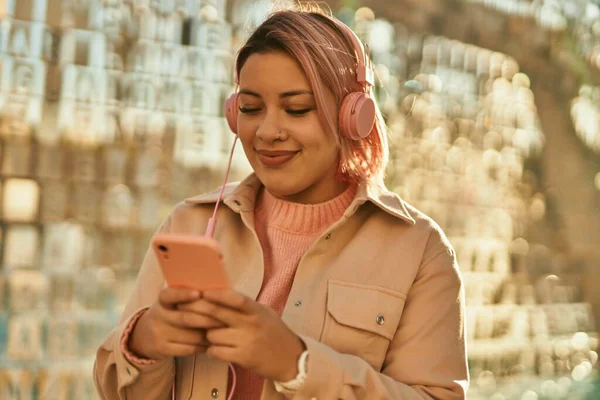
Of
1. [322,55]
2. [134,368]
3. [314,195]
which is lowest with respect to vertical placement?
[134,368]

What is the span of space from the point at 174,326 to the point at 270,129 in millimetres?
361

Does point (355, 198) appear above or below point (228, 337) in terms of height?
above

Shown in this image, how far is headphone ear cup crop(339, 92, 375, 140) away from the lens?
5.00ft

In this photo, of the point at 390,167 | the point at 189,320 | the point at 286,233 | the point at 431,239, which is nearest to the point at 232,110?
the point at 286,233

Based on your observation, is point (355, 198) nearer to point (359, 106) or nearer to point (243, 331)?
point (359, 106)

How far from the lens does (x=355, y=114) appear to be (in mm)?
1521

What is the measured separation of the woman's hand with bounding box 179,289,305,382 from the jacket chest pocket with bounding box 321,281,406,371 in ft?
0.69

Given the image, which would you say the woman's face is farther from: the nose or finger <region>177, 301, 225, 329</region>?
finger <region>177, 301, 225, 329</region>

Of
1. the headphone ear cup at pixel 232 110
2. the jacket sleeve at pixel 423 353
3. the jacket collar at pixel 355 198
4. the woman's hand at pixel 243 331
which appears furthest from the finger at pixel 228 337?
the headphone ear cup at pixel 232 110

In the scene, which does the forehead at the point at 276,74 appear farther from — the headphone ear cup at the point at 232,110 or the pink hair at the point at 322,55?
the headphone ear cup at the point at 232,110

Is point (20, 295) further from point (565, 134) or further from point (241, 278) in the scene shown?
point (565, 134)

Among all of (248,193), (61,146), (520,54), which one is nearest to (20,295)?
(61,146)

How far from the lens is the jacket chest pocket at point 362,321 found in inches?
58.7

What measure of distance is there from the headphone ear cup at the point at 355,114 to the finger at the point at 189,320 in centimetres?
44
